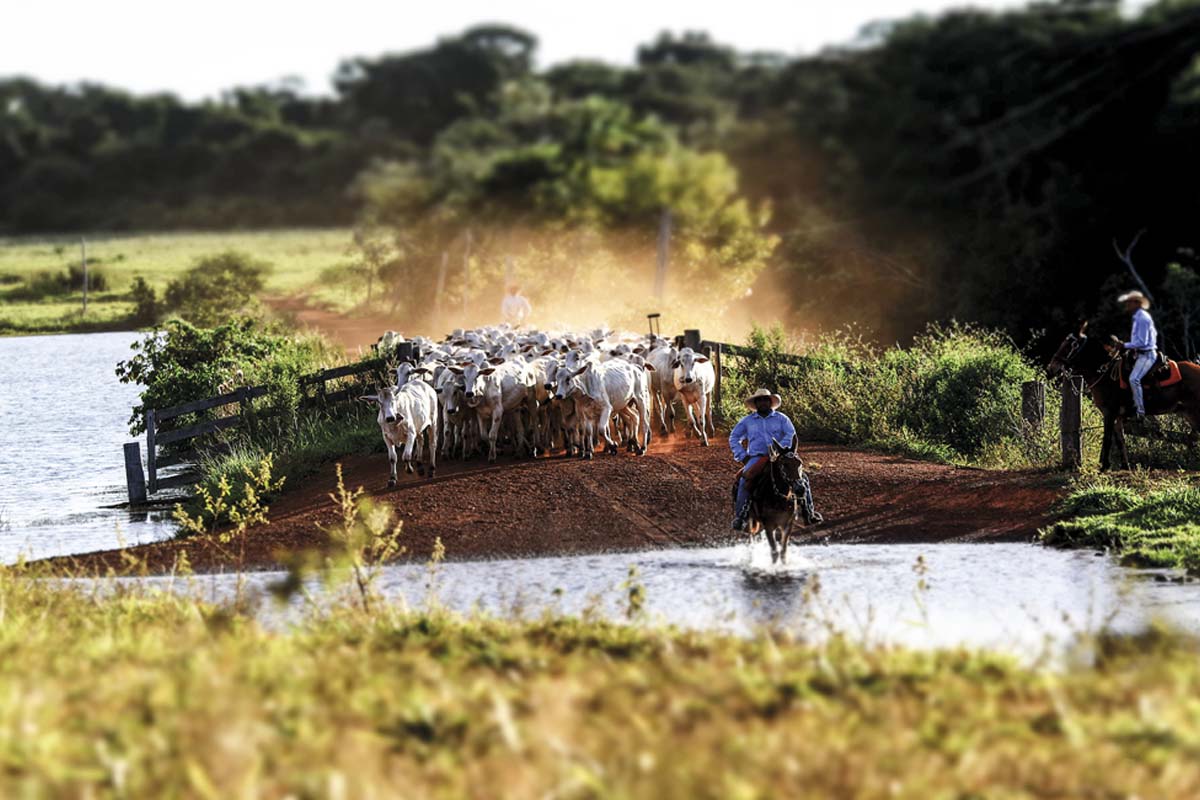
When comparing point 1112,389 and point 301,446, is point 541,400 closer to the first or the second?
point 301,446

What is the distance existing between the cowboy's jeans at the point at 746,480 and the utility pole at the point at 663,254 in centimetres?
642

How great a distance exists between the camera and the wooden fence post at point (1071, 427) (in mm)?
20359

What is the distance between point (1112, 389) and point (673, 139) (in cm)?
795

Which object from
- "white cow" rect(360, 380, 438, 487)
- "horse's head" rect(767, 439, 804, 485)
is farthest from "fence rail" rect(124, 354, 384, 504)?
"horse's head" rect(767, 439, 804, 485)

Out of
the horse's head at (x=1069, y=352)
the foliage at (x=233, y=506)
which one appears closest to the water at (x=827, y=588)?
the foliage at (x=233, y=506)

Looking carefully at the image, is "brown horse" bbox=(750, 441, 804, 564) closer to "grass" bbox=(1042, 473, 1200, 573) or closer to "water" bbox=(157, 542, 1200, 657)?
"water" bbox=(157, 542, 1200, 657)

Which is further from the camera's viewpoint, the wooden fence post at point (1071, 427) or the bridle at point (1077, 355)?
the bridle at point (1077, 355)

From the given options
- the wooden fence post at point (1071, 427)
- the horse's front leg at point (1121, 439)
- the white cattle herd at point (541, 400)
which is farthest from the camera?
the white cattle herd at point (541, 400)

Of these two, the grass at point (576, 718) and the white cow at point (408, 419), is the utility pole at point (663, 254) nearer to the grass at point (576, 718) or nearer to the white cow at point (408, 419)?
the white cow at point (408, 419)

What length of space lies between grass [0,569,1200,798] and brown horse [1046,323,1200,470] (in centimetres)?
1071

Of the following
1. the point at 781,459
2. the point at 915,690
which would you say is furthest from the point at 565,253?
the point at 915,690

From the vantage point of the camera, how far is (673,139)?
16.2 meters

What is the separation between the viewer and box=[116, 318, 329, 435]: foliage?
28.3 meters

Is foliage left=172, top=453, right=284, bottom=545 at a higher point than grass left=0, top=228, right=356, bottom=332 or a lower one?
lower
